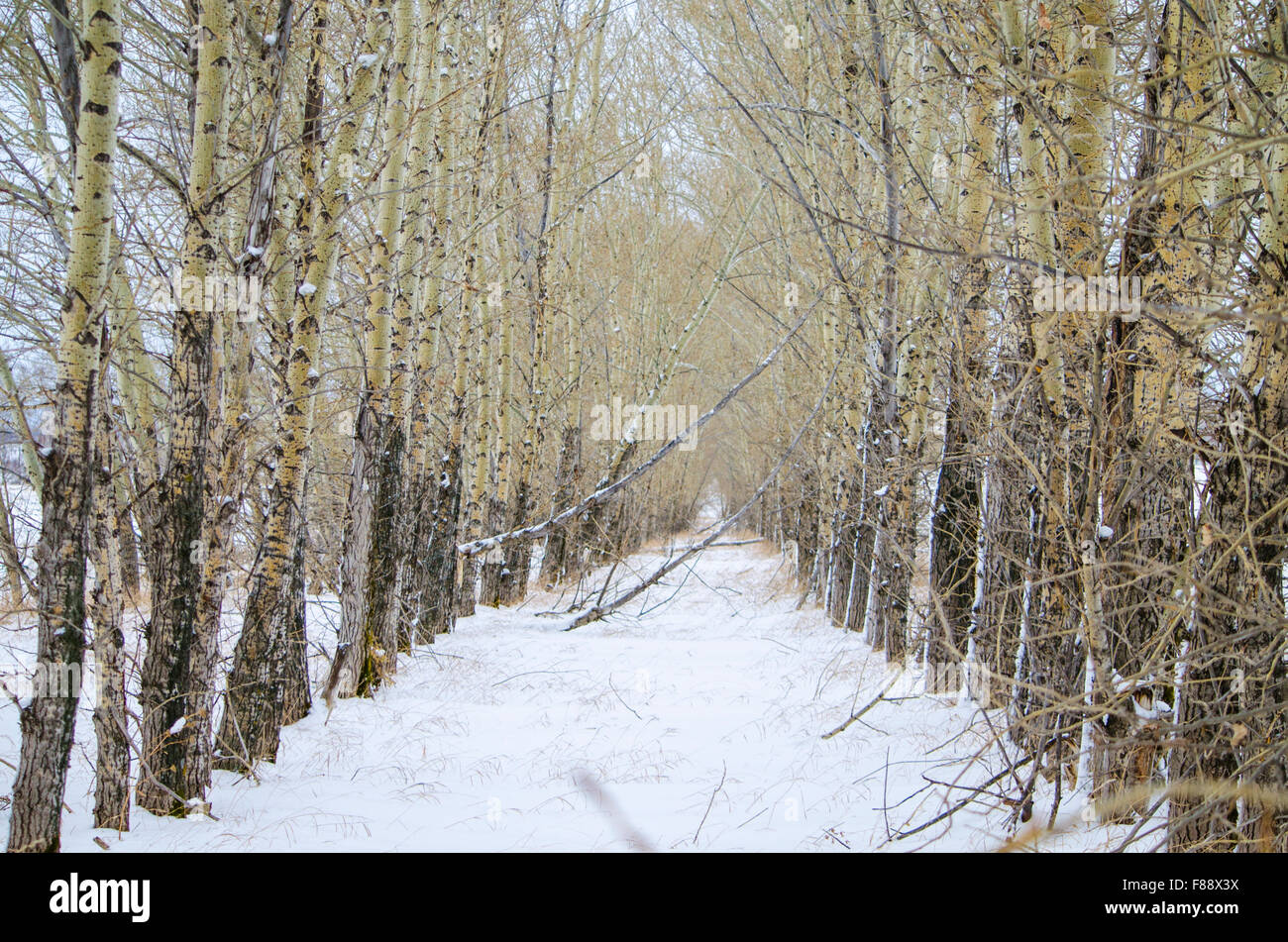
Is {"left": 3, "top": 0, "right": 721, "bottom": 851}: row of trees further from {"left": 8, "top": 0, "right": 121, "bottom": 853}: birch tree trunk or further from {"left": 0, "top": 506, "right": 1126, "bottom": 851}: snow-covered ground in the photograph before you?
{"left": 0, "top": 506, "right": 1126, "bottom": 851}: snow-covered ground

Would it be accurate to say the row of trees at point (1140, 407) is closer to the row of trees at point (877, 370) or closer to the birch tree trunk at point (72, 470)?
the row of trees at point (877, 370)

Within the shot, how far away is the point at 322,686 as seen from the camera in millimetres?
6172

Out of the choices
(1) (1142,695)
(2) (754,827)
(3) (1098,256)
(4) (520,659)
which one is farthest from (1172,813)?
(4) (520,659)

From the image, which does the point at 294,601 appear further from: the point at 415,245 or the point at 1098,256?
the point at 1098,256

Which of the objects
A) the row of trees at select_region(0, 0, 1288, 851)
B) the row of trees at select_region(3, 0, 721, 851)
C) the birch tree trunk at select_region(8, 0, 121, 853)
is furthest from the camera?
the row of trees at select_region(3, 0, 721, 851)

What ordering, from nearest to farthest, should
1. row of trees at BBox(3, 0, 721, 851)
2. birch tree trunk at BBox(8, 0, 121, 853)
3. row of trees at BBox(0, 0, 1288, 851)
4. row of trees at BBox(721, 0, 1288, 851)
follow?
row of trees at BBox(721, 0, 1288, 851) < row of trees at BBox(0, 0, 1288, 851) < birch tree trunk at BBox(8, 0, 121, 853) < row of trees at BBox(3, 0, 721, 851)

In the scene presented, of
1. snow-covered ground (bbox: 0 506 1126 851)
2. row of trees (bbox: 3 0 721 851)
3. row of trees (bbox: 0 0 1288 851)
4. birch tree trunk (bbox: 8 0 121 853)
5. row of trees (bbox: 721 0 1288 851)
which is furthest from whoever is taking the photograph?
snow-covered ground (bbox: 0 506 1126 851)

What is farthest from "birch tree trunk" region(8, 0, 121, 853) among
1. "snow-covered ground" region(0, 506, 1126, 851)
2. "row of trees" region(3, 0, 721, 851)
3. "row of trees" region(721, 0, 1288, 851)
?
"row of trees" region(721, 0, 1288, 851)

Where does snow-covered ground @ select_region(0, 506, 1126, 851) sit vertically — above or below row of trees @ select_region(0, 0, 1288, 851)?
below

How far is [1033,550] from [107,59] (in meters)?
3.95

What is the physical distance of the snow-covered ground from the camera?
11.1 feet

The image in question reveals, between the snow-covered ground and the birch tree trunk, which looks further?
the snow-covered ground

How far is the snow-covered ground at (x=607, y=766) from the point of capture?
3373 millimetres

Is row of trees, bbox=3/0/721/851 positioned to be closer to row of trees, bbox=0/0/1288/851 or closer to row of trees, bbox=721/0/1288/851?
row of trees, bbox=0/0/1288/851
